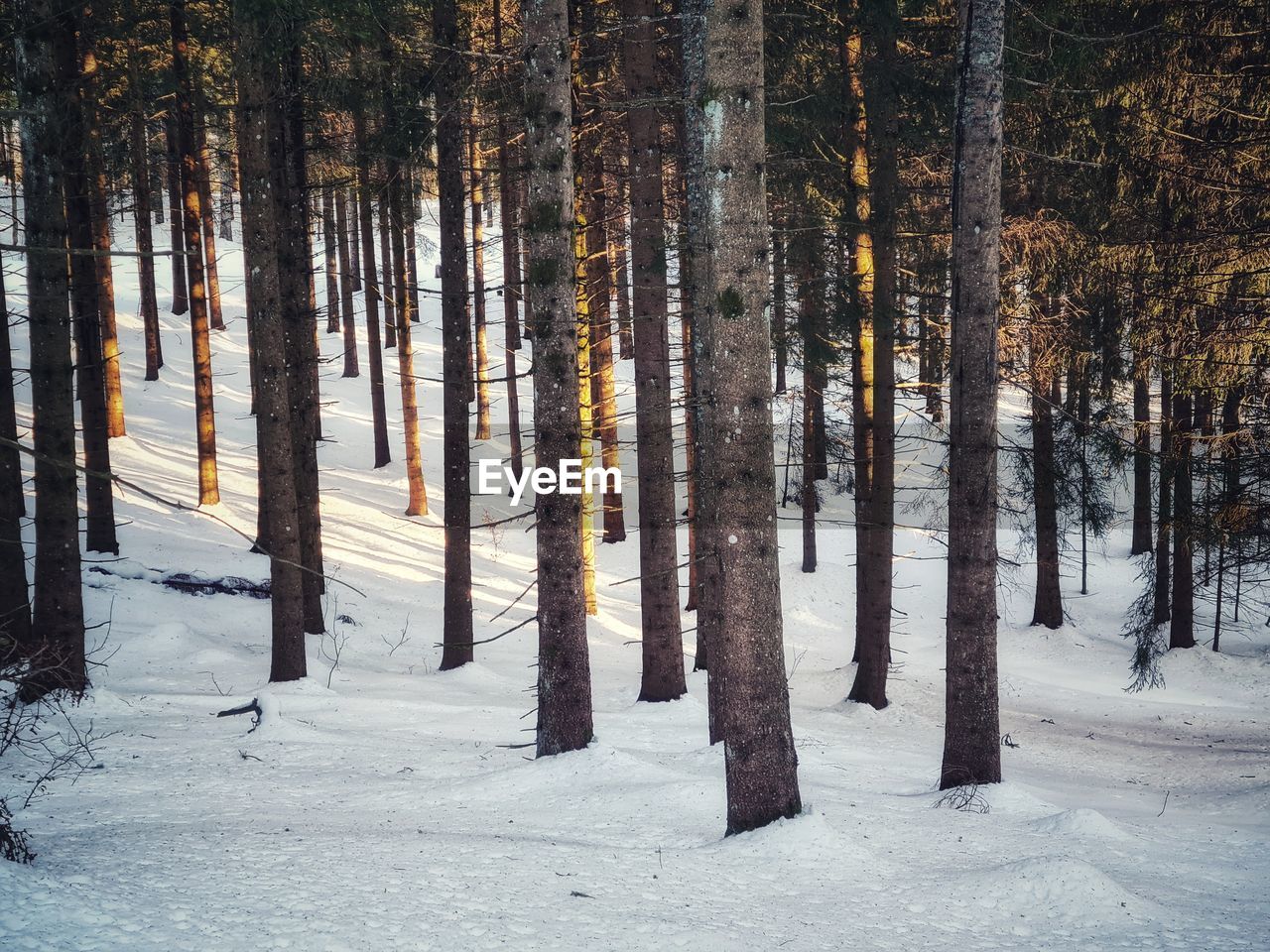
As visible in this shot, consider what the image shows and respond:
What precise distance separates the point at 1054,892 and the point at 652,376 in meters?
7.62

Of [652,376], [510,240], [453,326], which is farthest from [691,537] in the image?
[510,240]

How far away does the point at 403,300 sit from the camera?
1872 centimetres

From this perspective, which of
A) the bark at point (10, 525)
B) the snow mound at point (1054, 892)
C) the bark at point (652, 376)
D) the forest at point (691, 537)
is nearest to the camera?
the snow mound at point (1054, 892)

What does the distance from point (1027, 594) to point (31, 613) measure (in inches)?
795

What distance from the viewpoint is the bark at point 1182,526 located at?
10.3 metres

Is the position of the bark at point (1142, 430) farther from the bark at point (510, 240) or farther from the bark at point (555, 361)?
the bark at point (510, 240)

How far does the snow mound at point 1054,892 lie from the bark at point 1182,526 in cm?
542

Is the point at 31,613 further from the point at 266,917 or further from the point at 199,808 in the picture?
the point at 266,917

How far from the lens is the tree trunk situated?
7520 millimetres

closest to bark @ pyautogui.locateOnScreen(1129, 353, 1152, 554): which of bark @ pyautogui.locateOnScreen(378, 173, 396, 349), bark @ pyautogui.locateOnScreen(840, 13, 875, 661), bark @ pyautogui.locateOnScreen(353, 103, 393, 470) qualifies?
bark @ pyautogui.locateOnScreen(840, 13, 875, 661)

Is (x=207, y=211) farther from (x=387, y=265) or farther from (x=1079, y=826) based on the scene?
(x=1079, y=826)

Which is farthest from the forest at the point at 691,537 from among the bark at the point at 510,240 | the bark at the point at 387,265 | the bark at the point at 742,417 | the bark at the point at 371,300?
the bark at the point at 510,240

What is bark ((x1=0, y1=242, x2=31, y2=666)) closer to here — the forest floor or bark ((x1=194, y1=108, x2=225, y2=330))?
the forest floor

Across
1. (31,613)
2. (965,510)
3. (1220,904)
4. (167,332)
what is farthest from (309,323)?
(167,332)
